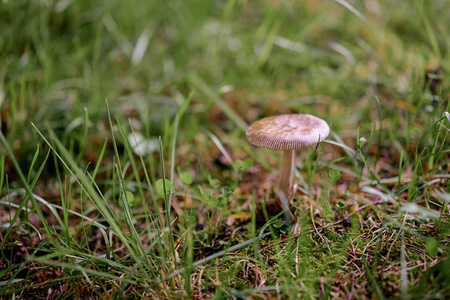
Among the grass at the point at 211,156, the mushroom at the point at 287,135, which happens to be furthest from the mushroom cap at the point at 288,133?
the grass at the point at 211,156

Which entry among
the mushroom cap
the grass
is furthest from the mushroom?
the grass

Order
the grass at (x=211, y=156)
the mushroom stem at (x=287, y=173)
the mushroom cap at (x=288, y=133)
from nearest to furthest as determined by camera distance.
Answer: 1. the grass at (x=211, y=156)
2. the mushroom cap at (x=288, y=133)
3. the mushroom stem at (x=287, y=173)

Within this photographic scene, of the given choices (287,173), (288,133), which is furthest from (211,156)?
(288,133)

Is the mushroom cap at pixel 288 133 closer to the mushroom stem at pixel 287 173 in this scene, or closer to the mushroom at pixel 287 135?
the mushroom at pixel 287 135

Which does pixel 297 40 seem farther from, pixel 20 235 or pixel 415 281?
pixel 20 235

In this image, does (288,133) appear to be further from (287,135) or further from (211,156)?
Result: (211,156)

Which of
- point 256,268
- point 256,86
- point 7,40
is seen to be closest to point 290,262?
point 256,268
